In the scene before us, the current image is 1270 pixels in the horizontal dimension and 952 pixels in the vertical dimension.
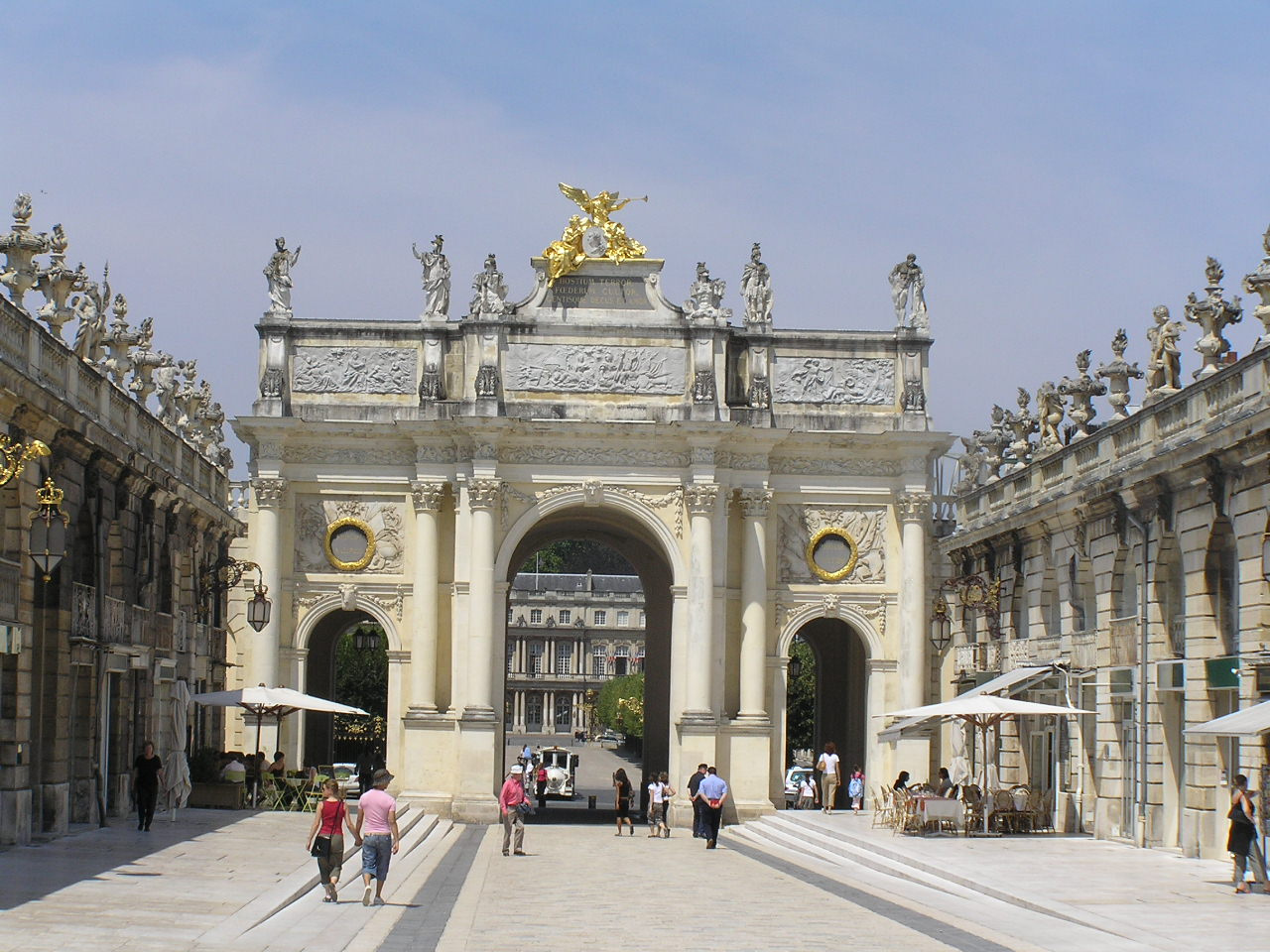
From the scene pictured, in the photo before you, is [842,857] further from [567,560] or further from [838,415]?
[567,560]

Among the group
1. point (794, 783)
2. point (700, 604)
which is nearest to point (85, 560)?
point (700, 604)

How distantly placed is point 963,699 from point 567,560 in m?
111

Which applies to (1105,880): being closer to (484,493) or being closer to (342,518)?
(484,493)

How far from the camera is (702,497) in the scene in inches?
1756

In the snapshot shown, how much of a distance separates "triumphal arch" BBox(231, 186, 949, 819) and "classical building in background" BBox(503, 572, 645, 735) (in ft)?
300

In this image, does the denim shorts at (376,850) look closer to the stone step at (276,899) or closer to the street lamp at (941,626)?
the stone step at (276,899)

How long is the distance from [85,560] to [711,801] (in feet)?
40.3

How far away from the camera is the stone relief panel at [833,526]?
46.5 meters

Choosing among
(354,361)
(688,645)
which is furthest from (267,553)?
(688,645)

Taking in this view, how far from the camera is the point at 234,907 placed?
20969 mm

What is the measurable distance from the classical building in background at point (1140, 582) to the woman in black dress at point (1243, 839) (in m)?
2.70

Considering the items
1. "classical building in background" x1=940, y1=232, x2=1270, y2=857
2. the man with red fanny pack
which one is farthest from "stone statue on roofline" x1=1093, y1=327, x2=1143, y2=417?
the man with red fanny pack

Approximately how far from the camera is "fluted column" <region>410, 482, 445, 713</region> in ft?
148

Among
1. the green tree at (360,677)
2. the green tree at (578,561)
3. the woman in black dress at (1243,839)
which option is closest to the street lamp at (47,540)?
the woman in black dress at (1243,839)
